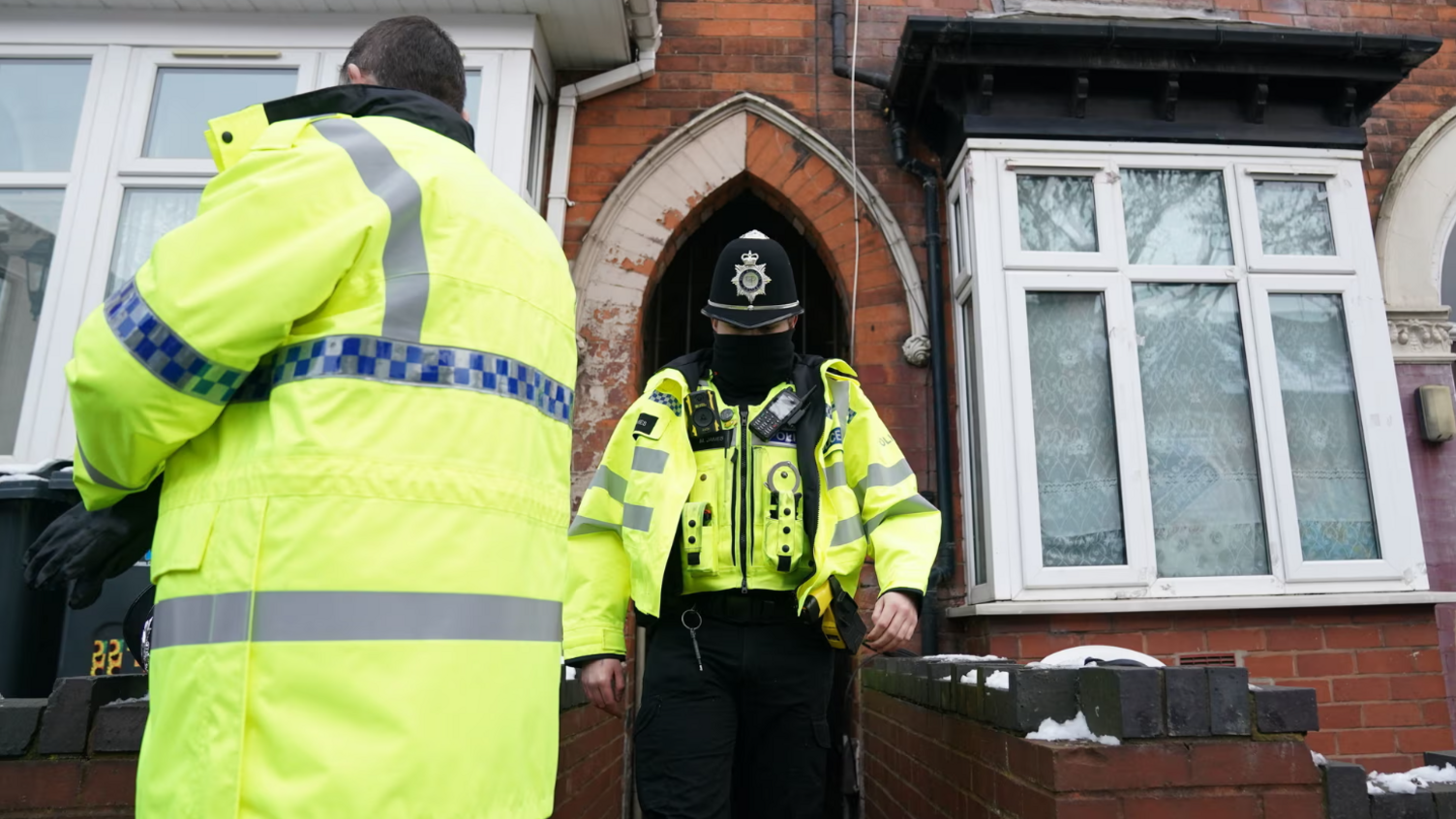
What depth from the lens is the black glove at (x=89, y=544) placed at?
1354 mm

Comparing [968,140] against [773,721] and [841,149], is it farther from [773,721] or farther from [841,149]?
[773,721]

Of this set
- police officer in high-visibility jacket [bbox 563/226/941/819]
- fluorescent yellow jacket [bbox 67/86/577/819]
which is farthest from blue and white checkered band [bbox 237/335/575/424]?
police officer in high-visibility jacket [bbox 563/226/941/819]

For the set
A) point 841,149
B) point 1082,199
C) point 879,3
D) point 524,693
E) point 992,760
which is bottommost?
point 992,760

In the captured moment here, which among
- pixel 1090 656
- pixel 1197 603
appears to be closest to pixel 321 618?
pixel 1090 656

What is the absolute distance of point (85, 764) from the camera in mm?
2010

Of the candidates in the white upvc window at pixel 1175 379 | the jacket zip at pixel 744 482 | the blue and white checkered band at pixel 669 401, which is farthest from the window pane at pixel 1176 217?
the blue and white checkered band at pixel 669 401

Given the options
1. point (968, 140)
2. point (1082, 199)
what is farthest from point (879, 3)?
point (1082, 199)

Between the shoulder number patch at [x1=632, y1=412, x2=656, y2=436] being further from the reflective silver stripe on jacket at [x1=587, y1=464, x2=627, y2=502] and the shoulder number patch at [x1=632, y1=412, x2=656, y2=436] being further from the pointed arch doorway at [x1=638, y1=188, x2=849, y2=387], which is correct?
the pointed arch doorway at [x1=638, y1=188, x2=849, y2=387]

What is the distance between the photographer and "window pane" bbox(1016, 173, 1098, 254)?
4.72m

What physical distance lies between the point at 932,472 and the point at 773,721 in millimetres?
2915

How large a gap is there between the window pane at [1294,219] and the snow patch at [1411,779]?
3.16m

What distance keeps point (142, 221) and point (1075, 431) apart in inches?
188

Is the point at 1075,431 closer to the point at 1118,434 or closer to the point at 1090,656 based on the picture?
the point at 1118,434

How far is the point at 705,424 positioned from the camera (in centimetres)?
247
